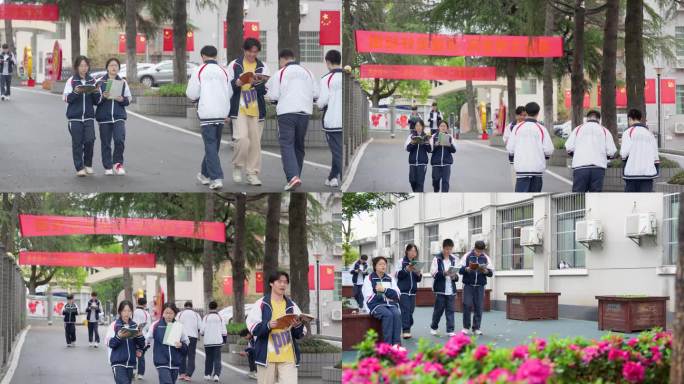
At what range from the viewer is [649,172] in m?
11.7

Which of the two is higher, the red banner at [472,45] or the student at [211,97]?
the red banner at [472,45]

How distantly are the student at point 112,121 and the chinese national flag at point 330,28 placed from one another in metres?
3.19

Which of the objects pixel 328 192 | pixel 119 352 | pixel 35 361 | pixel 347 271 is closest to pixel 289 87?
pixel 328 192

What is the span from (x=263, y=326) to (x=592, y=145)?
16.3 ft

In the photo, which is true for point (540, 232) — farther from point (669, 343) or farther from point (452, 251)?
point (669, 343)

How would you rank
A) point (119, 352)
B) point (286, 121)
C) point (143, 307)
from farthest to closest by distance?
point (143, 307)
point (119, 352)
point (286, 121)

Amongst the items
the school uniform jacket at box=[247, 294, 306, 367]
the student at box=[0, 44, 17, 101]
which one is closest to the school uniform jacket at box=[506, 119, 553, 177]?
the school uniform jacket at box=[247, 294, 306, 367]

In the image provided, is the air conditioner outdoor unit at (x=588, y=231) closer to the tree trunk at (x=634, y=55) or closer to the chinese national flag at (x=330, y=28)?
the chinese national flag at (x=330, y=28)

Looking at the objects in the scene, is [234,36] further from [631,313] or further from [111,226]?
[631,313]

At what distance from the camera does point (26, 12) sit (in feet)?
54.1

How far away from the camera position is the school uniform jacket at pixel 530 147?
436 inches

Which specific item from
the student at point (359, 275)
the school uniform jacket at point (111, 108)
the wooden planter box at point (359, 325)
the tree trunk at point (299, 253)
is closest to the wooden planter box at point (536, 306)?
the wooden planter box at point (359, 325)

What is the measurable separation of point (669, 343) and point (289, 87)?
4.40m

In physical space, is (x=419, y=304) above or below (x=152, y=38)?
below
